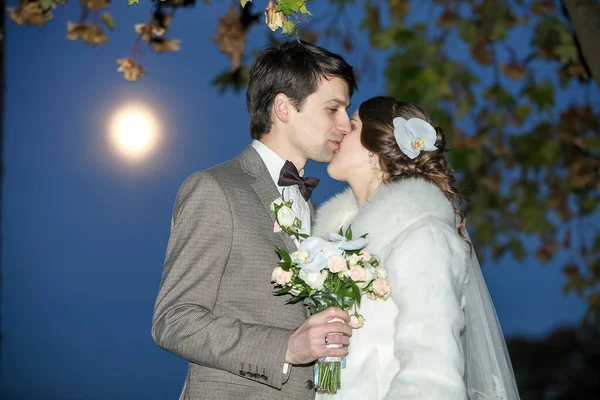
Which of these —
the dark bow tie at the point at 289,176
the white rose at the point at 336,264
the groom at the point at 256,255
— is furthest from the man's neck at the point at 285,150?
the white rose at the point at 336,264

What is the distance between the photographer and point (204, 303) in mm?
2281

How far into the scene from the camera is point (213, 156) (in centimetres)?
871

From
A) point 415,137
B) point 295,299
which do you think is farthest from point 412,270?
point 415,137

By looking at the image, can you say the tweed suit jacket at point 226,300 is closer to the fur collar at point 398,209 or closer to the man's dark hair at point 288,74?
the fur collar at point 398,209

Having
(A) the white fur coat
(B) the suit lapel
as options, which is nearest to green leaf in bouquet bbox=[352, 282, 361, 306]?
(A) the white fur coat

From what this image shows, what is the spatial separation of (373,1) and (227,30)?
1.10m

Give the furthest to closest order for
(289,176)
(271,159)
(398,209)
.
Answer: (271,159) → (289,176) → (398,209)

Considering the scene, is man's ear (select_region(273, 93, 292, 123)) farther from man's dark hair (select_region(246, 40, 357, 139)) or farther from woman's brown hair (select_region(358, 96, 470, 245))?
woman's brown hair (select_region(358, 96, 470, 245))

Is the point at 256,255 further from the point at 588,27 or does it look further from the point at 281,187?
the point at 588,27

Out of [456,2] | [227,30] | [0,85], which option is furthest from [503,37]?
[0,85]

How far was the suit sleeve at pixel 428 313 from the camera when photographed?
204cm

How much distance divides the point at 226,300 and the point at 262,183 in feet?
1.44

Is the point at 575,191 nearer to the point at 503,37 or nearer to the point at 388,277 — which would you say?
the point at 503,37

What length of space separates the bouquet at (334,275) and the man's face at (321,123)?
0.62 metres
